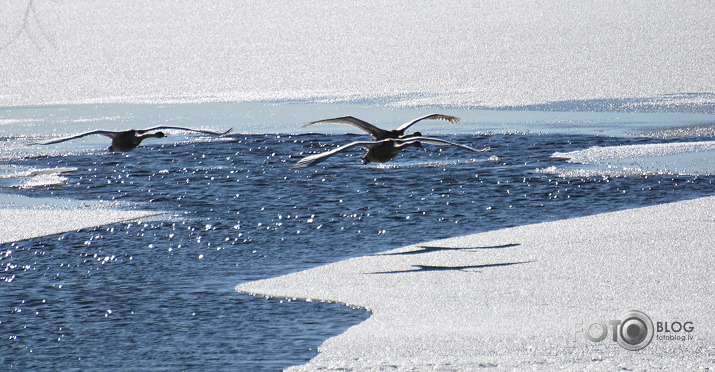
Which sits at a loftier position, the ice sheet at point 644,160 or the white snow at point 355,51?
the white snow at point 355,51

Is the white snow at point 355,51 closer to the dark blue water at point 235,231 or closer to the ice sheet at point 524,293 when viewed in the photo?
the dark blue water at point 235,231

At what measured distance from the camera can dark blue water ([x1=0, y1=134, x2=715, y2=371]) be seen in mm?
7891

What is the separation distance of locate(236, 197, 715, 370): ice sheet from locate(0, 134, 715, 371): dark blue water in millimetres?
410

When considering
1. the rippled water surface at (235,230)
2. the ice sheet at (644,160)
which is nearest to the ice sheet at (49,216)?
the rippled water surface at (235,230)

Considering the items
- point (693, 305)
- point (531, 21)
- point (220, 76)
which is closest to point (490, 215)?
point (693, 305)

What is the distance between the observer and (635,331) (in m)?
7.32

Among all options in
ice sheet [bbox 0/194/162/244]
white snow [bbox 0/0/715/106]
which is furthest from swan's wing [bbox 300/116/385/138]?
white snow [bbox 0/0/715/106]

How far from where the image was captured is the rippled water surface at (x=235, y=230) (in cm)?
791

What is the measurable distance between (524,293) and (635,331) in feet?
4.29

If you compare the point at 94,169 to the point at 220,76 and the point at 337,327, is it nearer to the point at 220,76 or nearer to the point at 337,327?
the point at 220,76

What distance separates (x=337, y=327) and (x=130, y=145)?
5163mm

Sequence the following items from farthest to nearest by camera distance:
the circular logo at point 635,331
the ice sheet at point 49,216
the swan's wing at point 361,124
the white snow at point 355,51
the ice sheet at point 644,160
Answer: the white snow at point 355,51 < the ice sheet at point 644,160 < the ice sheet at point 49,216 < the swan's wing at point 361,124 < the circular logo at point 635,331

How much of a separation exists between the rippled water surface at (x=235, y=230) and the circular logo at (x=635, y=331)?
7.44 feet

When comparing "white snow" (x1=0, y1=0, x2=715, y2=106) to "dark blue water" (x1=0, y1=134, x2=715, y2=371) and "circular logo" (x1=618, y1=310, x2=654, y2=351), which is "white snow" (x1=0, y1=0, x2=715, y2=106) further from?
"circular logo" (x1=618, y1=310, x2=654, y2=351)
